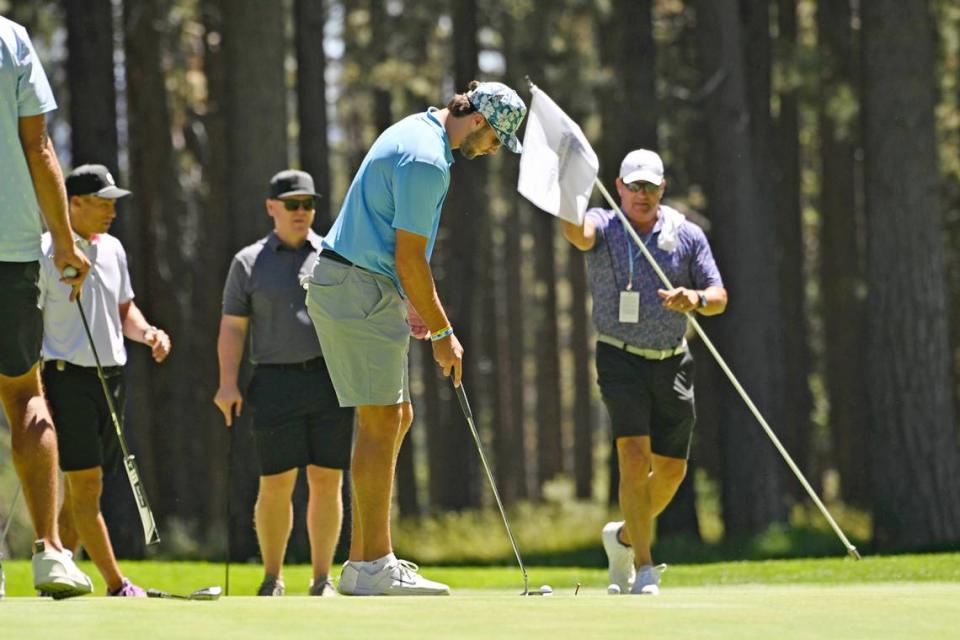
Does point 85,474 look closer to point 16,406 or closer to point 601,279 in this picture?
point 16,406

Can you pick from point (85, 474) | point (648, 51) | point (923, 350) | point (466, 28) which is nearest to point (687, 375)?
point (85, 474)

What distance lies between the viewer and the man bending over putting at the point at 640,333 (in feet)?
→ 33.1

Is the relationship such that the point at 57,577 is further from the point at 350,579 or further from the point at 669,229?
the point at 669,229

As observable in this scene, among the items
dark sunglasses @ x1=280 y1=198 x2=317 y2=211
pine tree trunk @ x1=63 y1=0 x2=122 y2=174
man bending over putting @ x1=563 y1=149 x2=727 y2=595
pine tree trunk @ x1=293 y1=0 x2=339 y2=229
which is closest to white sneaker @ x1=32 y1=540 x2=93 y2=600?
dark sunglasses @ x1=280 y1=198 x2=317 y2=211

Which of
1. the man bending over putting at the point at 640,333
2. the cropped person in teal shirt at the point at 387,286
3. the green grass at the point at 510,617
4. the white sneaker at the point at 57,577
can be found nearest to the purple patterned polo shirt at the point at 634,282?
the man bending over putting at the point at 640,333

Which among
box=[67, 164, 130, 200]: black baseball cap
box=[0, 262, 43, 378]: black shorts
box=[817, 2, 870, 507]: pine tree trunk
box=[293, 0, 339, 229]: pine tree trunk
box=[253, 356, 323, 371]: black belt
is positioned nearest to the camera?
box=[0, 262, 43, 378]: black shorts

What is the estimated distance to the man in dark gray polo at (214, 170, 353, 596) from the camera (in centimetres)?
1026

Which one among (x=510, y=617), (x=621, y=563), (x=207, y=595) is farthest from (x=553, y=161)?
(x=510, y=617)

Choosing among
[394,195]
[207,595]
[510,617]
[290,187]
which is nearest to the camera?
[510,617]

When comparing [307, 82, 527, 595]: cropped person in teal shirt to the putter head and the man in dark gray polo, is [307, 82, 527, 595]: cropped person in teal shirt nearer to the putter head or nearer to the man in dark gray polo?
the putter head

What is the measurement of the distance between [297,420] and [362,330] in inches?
95.8

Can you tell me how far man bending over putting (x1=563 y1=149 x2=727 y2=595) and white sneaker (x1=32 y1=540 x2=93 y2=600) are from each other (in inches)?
142

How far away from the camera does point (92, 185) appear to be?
966cm

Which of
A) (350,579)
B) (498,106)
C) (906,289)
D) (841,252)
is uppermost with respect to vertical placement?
(498,106)
